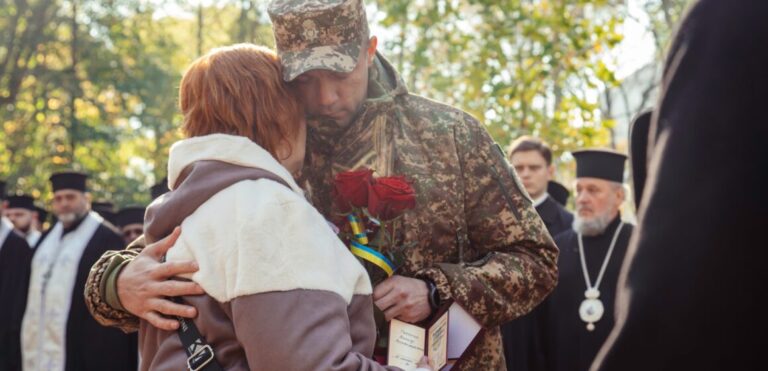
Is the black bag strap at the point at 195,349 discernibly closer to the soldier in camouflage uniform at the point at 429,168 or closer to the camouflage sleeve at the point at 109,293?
the camouflage sleeve at the point at 109,293

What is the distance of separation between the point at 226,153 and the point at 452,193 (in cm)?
98

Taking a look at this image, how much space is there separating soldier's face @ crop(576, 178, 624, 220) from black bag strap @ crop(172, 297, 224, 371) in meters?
5.81

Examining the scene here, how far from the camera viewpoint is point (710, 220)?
4.27ft

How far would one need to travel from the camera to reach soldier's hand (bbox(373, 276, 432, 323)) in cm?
302

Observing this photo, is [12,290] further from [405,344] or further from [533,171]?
[405,344]

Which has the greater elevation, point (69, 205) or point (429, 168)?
point (429, 168)

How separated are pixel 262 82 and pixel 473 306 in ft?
3.34

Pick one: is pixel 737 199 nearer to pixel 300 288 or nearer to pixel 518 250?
pixel 300 288

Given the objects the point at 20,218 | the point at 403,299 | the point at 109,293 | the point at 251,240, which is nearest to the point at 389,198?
the point at 403,299

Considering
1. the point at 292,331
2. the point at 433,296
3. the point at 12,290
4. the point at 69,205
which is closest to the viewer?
the point at 292,331

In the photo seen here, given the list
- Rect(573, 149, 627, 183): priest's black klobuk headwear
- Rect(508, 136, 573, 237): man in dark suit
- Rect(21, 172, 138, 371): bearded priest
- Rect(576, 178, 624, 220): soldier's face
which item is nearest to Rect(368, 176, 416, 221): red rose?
Rect(576, 178, 624, 220): soldier's face

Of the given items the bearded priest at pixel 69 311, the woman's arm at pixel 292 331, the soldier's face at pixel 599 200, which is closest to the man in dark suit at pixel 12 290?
the bearded priest at pixel 69 311

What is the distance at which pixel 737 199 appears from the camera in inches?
50.9

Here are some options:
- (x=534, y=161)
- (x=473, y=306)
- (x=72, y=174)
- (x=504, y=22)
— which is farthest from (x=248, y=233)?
(x=72, y=174)
